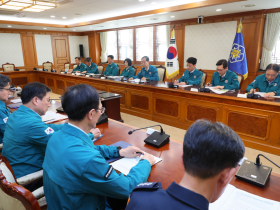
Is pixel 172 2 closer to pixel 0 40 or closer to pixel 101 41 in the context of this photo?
pixel 101 41

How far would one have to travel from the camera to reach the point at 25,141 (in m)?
1.42

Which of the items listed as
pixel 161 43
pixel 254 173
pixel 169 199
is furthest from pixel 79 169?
pixel 161 43

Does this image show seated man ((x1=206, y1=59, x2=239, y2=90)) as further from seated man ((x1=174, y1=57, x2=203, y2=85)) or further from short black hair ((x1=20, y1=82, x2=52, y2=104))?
short black hair ((x1=20, y1=82, x2=52, y2=104))

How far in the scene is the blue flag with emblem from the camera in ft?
17.1

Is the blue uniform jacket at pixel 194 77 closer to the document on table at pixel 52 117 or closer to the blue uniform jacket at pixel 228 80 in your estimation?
the blue uniform jacket at pixel 228 80

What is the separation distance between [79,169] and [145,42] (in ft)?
25.4

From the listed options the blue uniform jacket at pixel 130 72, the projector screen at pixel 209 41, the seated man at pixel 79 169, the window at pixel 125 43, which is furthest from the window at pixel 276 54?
the seated man at pixel 79 169

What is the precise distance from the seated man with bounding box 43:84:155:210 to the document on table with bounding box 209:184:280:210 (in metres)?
0.40

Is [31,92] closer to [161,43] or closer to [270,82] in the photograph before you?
[270,82]

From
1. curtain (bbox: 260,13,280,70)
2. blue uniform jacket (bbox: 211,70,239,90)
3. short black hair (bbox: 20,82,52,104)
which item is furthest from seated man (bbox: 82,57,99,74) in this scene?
short black hair (bbox: 20,82,52,104)

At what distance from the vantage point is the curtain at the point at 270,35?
5.01m

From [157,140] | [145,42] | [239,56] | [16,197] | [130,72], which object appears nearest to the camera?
[16,197]

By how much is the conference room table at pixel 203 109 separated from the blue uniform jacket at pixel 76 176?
7.94ft

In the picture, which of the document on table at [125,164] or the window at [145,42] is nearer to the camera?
the document on table at [125,164]
